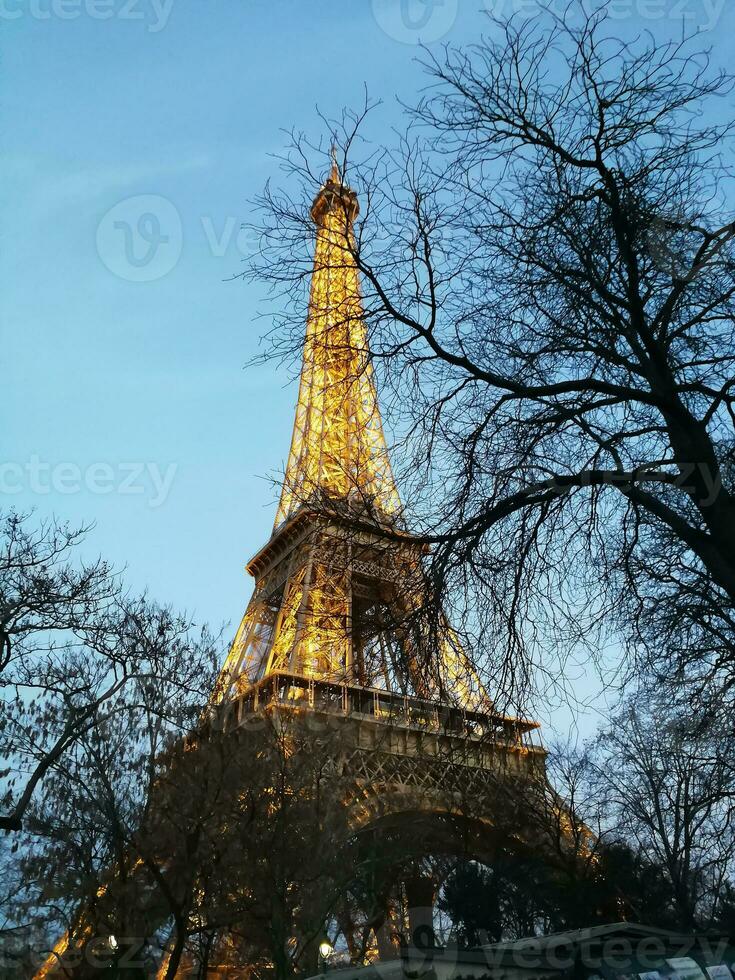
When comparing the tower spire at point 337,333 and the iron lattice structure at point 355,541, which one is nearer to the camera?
the iron lattice structure at point 355,541

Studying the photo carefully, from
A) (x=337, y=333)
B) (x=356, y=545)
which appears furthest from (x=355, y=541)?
(x=337, y=333)

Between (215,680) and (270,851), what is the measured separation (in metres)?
3.06

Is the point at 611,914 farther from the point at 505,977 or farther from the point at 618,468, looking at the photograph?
the point at 618,468

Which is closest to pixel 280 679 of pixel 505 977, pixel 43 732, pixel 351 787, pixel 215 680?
pixel 351 787

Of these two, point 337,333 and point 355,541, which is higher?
point 337,333

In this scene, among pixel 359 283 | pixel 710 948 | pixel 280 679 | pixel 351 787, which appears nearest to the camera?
pixel 359 283

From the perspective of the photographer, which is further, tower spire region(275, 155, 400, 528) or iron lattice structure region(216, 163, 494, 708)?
tower spire region(275, 155, 400, 528)

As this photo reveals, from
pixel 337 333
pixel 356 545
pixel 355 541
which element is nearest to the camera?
pixel 356 545

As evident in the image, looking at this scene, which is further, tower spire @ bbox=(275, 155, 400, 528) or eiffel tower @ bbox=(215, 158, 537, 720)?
tower spire @ bbox=(275, 155, 400, 528)

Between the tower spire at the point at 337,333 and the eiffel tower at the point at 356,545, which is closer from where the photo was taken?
the eiffel tower at the point at 356,545

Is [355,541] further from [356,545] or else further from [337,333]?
[337,333]

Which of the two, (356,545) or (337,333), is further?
(337,333)

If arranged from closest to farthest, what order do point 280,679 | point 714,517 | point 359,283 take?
point 714,517 → point 359,283 → point 280,679

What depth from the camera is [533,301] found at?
6.82 metres
